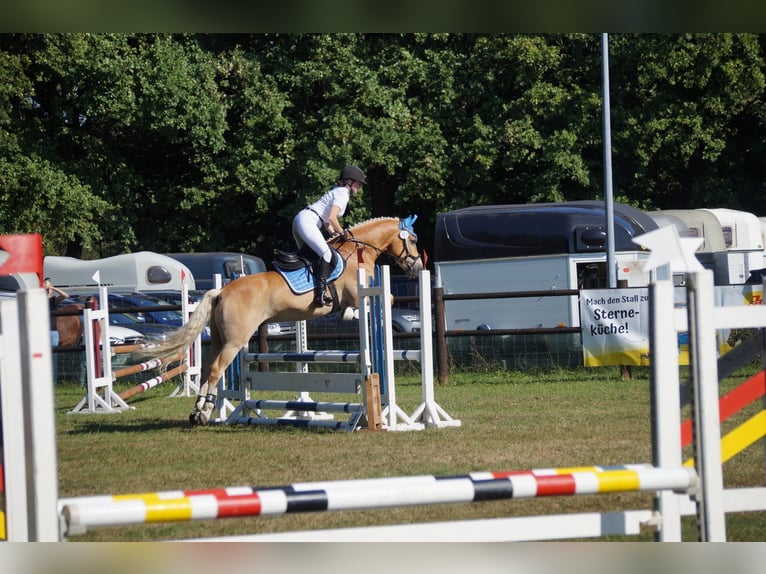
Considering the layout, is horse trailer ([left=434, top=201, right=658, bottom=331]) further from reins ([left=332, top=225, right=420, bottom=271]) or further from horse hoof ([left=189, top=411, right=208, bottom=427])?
horse hoof ([left=189, top=411, right=208, bottom=427])

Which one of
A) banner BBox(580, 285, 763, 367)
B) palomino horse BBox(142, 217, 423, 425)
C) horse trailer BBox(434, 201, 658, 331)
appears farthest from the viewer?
horse trailer BBox(434, 201, 658, 331)

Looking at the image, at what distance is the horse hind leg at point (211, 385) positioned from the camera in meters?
10.3

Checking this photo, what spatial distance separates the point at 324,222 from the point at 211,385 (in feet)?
6.41

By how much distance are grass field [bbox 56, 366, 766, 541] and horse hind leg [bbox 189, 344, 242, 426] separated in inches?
8.4

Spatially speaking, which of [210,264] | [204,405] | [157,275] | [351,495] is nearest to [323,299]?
[204,405]

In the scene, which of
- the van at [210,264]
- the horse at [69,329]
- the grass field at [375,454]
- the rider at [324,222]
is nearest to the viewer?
the grass field at [375,454]

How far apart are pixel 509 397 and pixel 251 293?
3.67 metres

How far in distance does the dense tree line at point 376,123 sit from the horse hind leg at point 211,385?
16.1m

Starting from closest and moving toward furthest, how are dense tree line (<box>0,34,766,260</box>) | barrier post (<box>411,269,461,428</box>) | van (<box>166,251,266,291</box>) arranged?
1. barrier post (<box>411,269,461,428</box>)
2. dense tree line (<box>0,34,766,260</box>)
3. van (<box>166,251,266,291</box>)

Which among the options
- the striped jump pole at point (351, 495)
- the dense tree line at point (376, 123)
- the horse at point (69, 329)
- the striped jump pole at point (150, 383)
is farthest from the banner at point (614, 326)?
the dense tree line at point (376, 123)

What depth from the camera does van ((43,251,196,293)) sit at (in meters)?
25.5

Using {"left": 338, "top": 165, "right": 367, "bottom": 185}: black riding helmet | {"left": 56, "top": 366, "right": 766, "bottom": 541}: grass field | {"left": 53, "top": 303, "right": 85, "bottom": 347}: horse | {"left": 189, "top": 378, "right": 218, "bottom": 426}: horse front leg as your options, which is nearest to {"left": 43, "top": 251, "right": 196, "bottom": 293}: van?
{"left": 53, "top": 303, "right": 85, "bottom": 347}: horse

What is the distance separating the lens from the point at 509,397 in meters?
12.4

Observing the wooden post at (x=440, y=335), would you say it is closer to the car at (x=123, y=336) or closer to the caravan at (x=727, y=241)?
the car at (x=123, y=336)
